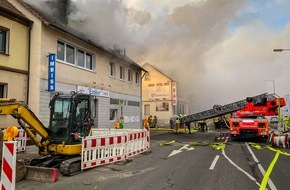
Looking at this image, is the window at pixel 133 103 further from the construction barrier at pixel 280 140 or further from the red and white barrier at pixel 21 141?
the red and white barrier at pixel 21 141

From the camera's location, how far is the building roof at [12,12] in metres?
14.0

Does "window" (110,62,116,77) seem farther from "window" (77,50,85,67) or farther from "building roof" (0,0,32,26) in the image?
"building roof" (0,0,32,26)

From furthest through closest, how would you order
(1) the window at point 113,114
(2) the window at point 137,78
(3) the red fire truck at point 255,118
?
(2) the window at point 137,78 → (1) the window at point 113,114 → (3) the red fire truck at point 255,118

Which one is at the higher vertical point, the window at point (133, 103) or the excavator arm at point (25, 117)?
the window at point (133, 103)

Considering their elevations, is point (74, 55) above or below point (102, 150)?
above

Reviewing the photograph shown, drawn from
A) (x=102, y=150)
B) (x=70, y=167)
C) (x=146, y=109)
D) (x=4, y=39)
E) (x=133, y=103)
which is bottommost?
(x=70, y=167)

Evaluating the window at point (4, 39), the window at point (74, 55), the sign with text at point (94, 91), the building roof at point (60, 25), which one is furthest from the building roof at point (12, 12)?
the sign with text at point (94, 91)

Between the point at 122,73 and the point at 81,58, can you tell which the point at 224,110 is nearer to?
the point at 122,73

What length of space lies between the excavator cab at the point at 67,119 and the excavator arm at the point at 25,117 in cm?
32

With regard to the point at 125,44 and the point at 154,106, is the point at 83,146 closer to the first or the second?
the point at 125,44

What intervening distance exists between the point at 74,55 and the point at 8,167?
1360 cm

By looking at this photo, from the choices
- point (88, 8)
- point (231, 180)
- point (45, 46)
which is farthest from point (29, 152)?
point (231, 180)

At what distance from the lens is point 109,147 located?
10312mm

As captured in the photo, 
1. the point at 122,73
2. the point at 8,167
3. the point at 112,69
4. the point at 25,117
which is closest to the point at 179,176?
the point at 25,117
